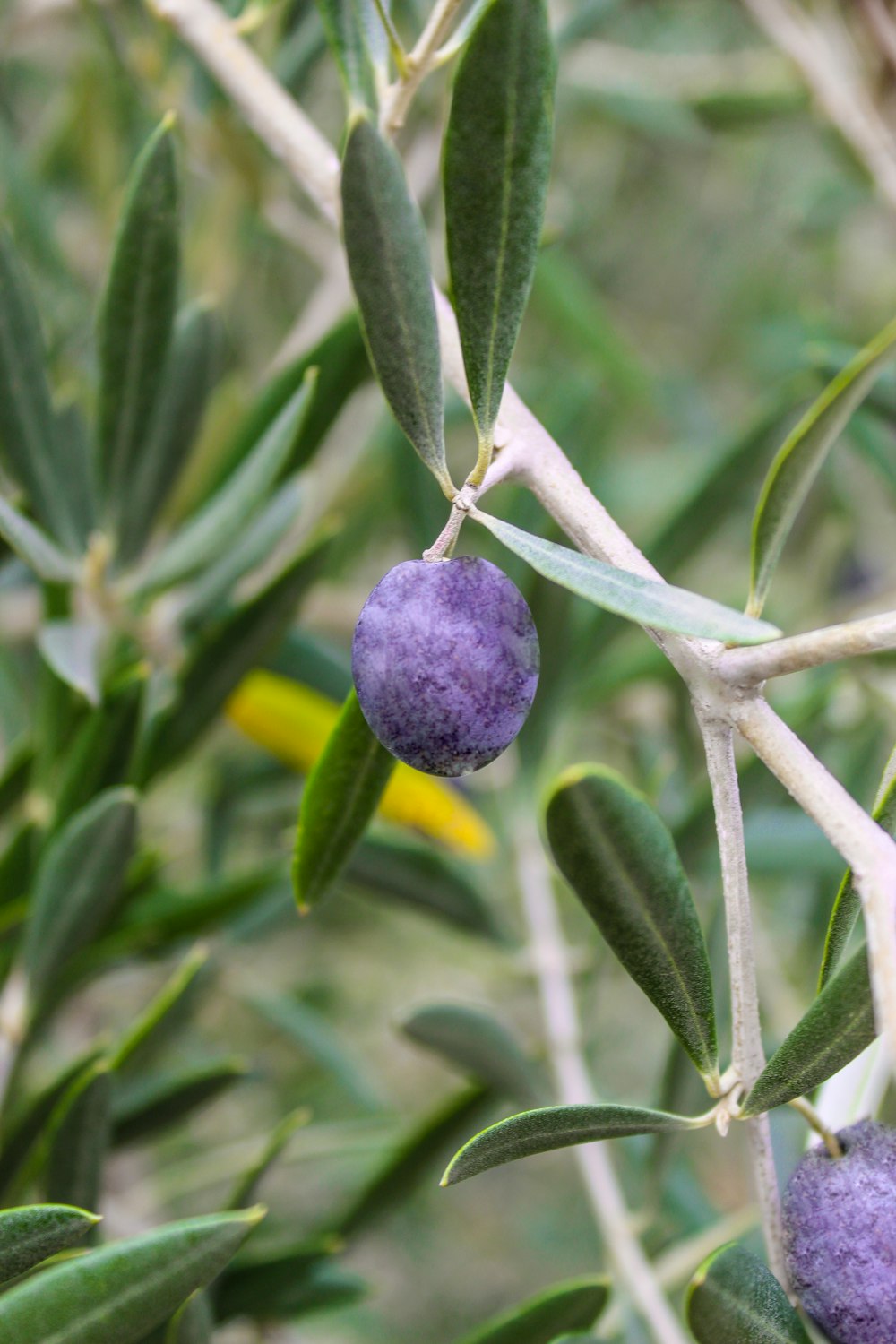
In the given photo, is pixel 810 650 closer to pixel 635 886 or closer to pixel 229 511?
pixel 635 886

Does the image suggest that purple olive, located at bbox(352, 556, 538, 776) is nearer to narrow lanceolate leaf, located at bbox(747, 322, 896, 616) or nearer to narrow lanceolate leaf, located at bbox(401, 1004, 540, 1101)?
narrow lanceolate leaf, located at bbox(747, 322, 896, 616)

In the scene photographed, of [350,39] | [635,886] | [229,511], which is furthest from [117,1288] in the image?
[350,39]

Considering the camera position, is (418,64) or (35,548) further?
(35,548)

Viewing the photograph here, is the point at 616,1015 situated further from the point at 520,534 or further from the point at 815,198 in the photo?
the point at 520,534

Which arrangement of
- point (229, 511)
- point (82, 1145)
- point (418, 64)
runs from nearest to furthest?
point (418, 64)
point (82, 1145)
point (229, 511)

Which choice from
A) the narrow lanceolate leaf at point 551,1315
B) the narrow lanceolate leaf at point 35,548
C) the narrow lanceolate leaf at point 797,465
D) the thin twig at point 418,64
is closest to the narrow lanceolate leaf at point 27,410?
the narrow lanceolate leaf at point 35,548

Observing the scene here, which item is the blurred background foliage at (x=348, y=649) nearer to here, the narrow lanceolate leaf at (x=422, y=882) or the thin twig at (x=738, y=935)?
the narrow lanceolate leaf at (x=422, y=882)

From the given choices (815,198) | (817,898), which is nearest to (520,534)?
(817,898)

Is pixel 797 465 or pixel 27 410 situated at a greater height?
pixel 27 410
